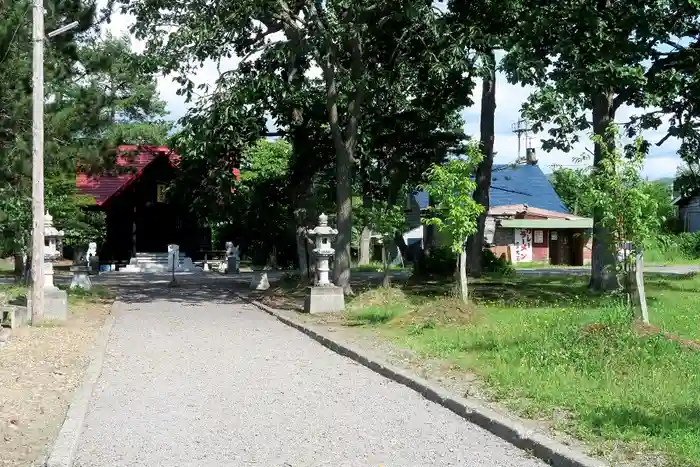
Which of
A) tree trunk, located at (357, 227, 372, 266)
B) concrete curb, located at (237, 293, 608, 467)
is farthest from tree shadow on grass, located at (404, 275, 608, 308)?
tree trunk, located at (357, 227, 372, 266)

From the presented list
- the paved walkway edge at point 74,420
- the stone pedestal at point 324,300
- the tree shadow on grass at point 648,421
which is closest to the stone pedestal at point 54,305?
the paved walkway edge at point 74,420

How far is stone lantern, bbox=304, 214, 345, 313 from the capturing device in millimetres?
A: 18547

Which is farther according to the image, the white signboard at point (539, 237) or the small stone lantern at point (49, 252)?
the white signboard at point (539, 237)

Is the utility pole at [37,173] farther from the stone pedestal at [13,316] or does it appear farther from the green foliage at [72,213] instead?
the green foliage at [72,213]

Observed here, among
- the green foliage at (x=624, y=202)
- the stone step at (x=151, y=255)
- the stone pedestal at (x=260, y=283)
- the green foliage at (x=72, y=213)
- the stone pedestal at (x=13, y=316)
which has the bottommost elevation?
the stone pedestal at (x=13, y=316)

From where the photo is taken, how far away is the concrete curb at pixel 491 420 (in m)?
6.12

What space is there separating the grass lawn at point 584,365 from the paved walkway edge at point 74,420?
13.3 feet

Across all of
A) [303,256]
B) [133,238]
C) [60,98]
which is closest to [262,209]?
[303,256]

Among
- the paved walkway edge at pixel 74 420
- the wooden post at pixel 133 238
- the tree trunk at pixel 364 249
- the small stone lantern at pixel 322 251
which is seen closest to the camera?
the paved walkway edge at pixel 74 420

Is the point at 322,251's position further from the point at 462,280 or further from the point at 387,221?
the point at 462,280

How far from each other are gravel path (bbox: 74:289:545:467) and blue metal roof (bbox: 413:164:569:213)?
4135 centimetres

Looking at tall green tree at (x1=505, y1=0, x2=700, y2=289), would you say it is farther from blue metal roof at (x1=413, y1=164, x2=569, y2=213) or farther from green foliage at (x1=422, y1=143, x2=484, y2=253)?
blue metal roof at (x1=413, y1=164, x2=569, y2=213)

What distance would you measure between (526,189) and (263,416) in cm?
4894

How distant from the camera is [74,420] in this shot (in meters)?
7.67
